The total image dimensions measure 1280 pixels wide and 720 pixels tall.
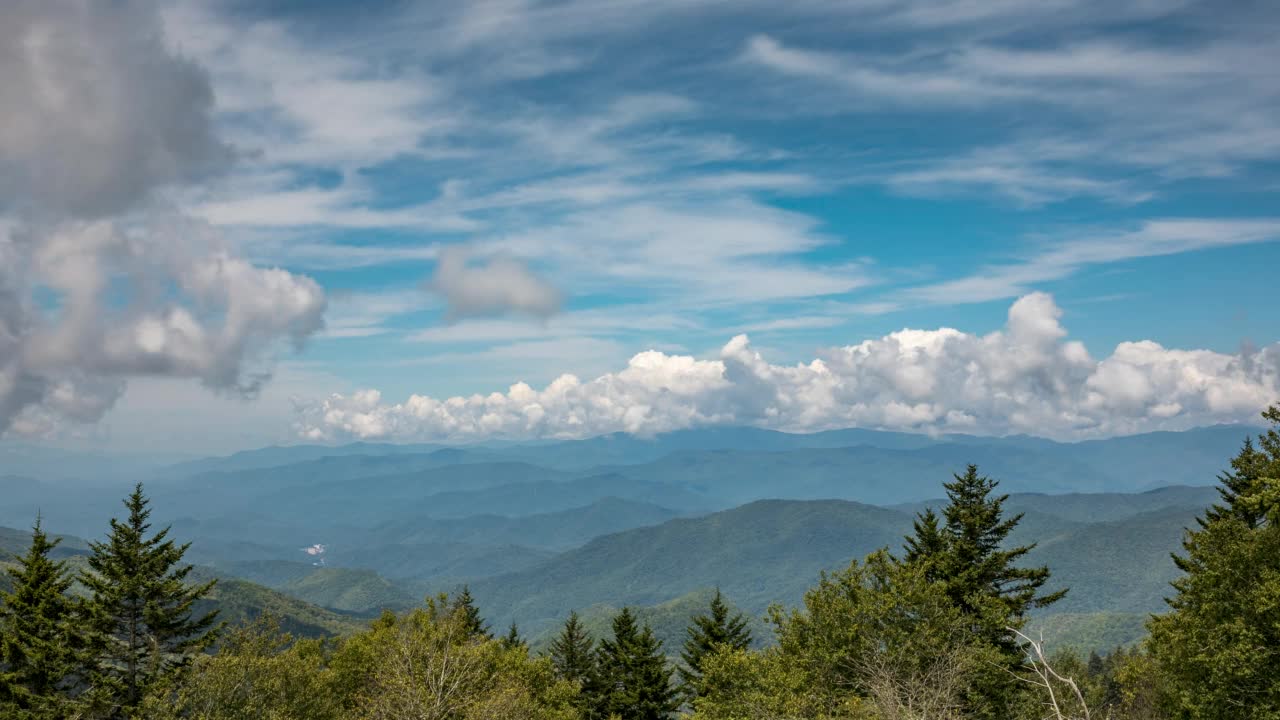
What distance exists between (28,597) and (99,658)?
4449 mm

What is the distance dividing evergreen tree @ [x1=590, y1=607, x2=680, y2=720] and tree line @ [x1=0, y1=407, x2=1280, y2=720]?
48.8 ft

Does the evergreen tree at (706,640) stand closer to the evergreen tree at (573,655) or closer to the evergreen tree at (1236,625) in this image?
the evergreen tree at (573,655)

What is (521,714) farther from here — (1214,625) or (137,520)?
(1214,625)

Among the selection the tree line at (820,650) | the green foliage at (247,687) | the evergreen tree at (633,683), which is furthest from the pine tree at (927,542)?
the green foliage at (247,687)

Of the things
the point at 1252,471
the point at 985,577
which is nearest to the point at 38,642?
the point at 985,577

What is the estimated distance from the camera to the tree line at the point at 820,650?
30453mm

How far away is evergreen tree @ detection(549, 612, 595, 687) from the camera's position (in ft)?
236

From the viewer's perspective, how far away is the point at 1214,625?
3111 centimetres

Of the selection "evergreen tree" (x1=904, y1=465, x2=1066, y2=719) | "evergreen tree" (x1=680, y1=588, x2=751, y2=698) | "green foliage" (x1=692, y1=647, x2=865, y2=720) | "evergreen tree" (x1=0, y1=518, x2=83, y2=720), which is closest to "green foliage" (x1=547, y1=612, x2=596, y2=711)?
"evergreen tree" (x1=680, y1=588, x2=751, y2=698)

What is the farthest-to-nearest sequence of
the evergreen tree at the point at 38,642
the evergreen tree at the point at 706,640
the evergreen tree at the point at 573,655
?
the evergreen tree at the point at 573,655, the evergreen tree at the point at 706,640, the evergreen tree at the point at 38,642

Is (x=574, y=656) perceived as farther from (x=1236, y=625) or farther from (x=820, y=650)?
(x=1236, y=625)

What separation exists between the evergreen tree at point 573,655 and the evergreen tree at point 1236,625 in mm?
48762

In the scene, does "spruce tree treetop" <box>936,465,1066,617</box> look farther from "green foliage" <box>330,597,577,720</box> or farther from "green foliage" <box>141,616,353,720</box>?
"green foliage" <box>141,616,353,720</box>

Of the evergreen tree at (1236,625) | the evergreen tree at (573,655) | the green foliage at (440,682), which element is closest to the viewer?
the evergreen tree at (1236,625)
